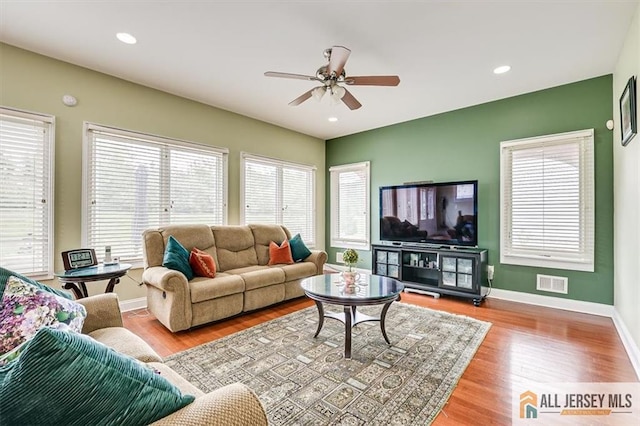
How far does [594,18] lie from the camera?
2418 mm

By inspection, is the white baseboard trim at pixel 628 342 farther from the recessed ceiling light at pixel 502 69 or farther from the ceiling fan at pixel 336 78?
the ceiling fan at pixel 336 78

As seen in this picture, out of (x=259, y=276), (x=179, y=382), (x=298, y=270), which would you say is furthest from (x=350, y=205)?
(x=179, y=382)

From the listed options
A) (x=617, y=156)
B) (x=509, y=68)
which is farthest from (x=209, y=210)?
(x=617, y=156)

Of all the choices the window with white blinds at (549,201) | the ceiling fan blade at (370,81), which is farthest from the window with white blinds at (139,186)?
the window with white blinds at (549,201)

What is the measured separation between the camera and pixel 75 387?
2.24 feet

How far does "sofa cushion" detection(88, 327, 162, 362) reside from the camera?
57.9 inches

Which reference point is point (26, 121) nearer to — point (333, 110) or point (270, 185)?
point (270, 185)

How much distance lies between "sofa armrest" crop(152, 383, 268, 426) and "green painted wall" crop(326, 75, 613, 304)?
422cm

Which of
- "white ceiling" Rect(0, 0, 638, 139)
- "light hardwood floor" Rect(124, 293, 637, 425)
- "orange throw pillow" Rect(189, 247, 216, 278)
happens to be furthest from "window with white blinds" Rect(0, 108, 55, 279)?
"orange throw pillow" Rect(189, 247, 216, 278)

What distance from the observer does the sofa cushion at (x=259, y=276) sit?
3.44 meters

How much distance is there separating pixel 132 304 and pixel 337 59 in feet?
11.9

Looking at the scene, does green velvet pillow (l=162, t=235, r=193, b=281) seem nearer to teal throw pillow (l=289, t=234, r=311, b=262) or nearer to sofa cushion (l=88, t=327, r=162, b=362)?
sofa cushion (l=88, t=327, r=162, b=362)

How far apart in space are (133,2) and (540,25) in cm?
332

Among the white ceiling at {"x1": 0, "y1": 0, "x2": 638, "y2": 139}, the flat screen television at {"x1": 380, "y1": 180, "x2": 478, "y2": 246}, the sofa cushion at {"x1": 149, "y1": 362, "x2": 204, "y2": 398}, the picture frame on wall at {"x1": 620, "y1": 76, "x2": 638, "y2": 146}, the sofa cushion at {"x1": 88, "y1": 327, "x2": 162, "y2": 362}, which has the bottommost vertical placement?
the sofa cushion at {"x1": 149, "y1": 362, "x2": 204, "y2": 398}
